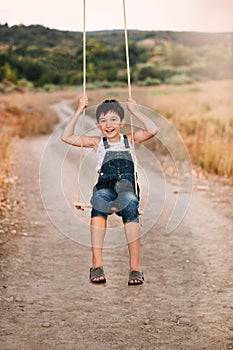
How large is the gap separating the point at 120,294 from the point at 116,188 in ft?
5.14

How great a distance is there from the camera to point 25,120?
23.1 meters

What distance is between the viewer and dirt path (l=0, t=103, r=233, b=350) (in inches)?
183

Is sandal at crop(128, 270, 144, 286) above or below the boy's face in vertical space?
below

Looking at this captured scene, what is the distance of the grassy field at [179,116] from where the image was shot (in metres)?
12.5

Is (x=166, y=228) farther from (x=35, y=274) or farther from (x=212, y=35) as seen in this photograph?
(x=212, y=35)

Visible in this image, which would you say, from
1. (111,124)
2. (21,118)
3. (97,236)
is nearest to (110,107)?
(111,124)

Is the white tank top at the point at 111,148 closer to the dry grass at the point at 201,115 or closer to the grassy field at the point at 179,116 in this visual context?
the grassy field at the point at 179,116

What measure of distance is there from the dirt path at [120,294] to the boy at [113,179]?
2.10 ft

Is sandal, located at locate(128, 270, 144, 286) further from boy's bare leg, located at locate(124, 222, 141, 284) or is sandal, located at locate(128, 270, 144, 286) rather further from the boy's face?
the boy's face

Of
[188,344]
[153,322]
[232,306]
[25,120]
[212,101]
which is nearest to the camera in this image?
[188,344]

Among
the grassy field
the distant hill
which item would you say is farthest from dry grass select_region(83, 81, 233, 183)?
the distant hill

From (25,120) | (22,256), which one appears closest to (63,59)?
(22,256)

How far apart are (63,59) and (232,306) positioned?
2.38 m

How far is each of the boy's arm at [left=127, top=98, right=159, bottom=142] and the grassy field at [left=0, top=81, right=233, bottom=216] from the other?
180 inches
